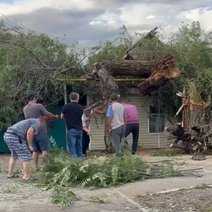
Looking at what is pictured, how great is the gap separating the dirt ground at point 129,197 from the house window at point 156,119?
10.4 metres

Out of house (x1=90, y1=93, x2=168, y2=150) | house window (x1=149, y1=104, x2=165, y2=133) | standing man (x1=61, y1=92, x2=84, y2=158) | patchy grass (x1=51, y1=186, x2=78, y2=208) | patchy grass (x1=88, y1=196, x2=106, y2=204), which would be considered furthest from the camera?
house window (x1=149, y1=104, x2=165, y2=133)

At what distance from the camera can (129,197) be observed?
9.09 m

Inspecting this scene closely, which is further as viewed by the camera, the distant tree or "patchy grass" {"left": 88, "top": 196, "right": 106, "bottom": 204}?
the distant tree

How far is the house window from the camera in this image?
2149 cm

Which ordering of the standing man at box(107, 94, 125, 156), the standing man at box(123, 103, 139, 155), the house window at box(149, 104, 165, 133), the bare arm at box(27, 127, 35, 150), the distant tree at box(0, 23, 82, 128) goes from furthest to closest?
the house window at box(149, 104, 165, 133) → the distant tree at box(0, 23, 82, 128) → the standing man at box(123, 103, 139, 155) → the standing man at box(107, 94, 125, 156) → the bare arm at box(27, 127, 35, 150)

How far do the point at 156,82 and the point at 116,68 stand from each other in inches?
52.7

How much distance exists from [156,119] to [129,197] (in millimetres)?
12832

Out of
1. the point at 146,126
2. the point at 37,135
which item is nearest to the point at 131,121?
the point at 37,135

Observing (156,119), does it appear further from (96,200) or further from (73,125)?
(96,200)

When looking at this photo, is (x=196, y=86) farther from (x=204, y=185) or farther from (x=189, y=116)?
(x=204, y=185)

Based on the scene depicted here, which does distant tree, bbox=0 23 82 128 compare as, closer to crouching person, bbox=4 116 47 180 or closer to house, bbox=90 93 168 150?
house, bbox=90 93 168 150

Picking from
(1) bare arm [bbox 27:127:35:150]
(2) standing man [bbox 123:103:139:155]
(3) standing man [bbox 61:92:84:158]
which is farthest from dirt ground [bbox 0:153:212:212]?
(2) standing man [bbox 123:103:139:155]

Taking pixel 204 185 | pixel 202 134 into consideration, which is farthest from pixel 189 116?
pixel 204 185

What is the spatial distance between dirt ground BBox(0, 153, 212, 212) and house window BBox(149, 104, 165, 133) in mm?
10405
